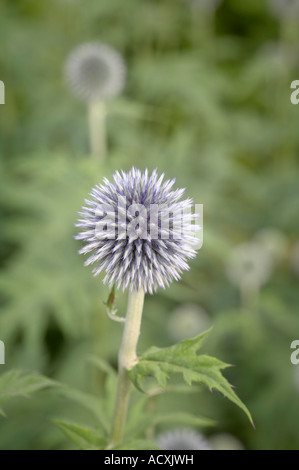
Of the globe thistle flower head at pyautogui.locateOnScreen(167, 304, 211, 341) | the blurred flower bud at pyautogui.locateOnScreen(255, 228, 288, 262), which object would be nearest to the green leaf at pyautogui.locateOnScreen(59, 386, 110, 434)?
the globe thistle flower head at pyautogui.locateOnScreen(167, 304, 211, 341)

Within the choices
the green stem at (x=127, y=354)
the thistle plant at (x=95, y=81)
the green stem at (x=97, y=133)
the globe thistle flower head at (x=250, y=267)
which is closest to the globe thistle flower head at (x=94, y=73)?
the thistle plant at (x=95, y=81)

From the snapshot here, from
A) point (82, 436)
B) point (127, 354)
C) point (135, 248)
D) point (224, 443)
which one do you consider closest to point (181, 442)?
point (224, 443)

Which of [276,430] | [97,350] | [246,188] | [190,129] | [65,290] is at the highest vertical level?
[190,129]

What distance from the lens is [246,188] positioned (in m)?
3.12

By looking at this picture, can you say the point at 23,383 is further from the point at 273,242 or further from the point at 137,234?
the point at 273,242

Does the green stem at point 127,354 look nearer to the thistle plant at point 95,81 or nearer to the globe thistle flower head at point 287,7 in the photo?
the thistle plant at point 95,81

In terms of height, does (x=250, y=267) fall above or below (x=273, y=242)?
below

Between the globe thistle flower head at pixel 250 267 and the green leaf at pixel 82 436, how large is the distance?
173cm

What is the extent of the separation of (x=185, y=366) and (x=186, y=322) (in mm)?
1724

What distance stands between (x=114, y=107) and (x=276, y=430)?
1879 mm

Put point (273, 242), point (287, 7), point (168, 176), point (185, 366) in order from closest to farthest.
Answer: point (185, 366) < point (168, 176) < point (273, 242) < point (287, 7)

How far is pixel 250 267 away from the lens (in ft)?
9.18
